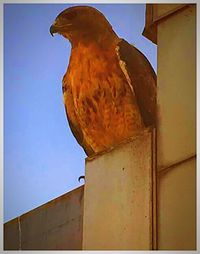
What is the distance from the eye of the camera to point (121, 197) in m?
2.39

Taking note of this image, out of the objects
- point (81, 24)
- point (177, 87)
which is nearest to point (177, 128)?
point (177, 87)

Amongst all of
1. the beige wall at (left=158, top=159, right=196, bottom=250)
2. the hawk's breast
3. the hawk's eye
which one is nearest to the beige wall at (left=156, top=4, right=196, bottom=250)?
the beige wall at (left=158, top=159, right=196, bottom=250)

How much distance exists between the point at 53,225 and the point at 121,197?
274 millimetres

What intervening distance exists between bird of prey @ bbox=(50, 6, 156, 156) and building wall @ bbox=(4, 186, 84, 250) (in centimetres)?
20

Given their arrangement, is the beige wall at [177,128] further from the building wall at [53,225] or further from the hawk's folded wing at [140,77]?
the building wall at [53,225]

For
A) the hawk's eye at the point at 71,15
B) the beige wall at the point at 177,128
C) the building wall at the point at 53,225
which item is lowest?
the building wall at the point at 53,225

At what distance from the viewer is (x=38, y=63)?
2.51 metres

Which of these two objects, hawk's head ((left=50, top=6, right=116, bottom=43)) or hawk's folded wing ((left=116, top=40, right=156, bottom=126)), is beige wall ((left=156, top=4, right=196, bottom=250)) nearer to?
hawk's folded wing ((left=116, top=40, right=156, bottom=126))

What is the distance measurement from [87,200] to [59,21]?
0.66 m

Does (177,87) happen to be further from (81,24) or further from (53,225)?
(53,225)

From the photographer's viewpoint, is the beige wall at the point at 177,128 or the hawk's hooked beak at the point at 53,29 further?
the hawk's hooked beak at the point at 53,29

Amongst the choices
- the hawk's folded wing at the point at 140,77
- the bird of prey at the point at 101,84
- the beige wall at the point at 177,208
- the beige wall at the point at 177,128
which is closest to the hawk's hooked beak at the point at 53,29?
the bird of prey at the point at 101,84

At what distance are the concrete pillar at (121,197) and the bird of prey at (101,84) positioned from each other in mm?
58

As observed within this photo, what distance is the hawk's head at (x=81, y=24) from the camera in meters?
2.47
